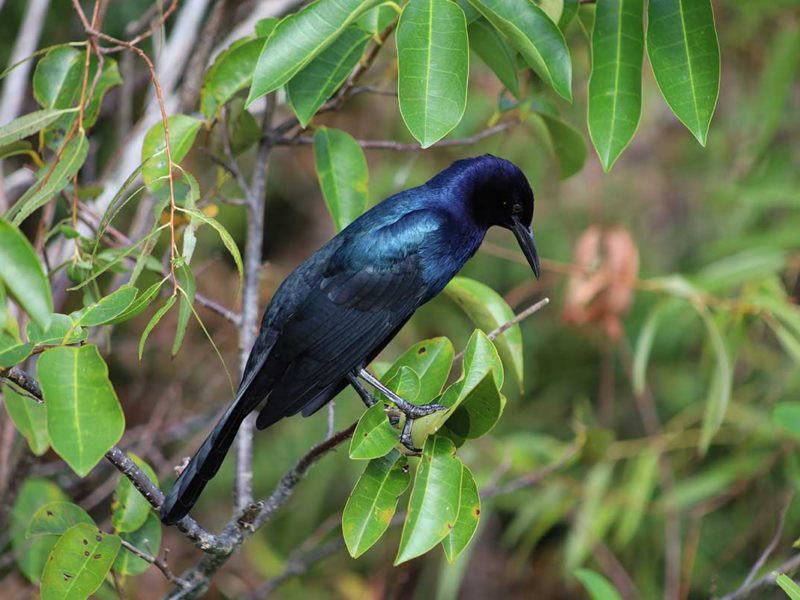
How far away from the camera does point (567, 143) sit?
9.34 ft

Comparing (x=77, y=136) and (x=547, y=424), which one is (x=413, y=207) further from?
(x=547, y=424)

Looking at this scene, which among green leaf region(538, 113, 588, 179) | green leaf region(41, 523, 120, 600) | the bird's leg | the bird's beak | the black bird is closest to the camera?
green leaf region(41, 523, 120, 600)

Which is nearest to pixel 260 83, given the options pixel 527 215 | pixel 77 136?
pixel 77 136

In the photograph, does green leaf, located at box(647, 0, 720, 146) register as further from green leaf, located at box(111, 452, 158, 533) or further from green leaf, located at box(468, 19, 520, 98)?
green leaf, located at box(111, 452, 158, 533)

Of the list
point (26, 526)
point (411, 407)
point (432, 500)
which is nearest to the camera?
point (432, 500)

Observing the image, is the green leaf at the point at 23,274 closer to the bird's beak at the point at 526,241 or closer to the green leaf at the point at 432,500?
the green leaf at the point at 432,500

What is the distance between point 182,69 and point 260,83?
1.45 metres

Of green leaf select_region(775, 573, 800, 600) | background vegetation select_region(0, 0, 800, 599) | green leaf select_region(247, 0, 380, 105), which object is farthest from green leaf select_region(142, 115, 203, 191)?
green leaf select_region(775, 573, 800, 600)

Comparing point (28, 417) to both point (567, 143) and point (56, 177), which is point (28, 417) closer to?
point (56, 177)

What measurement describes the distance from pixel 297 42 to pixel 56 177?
60 cm

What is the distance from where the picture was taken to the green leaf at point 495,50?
2439mm

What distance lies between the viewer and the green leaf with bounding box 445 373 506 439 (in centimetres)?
183

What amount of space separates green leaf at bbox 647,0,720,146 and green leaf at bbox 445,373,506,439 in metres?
0.75

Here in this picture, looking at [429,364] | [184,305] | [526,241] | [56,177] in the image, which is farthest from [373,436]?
[526,241]
